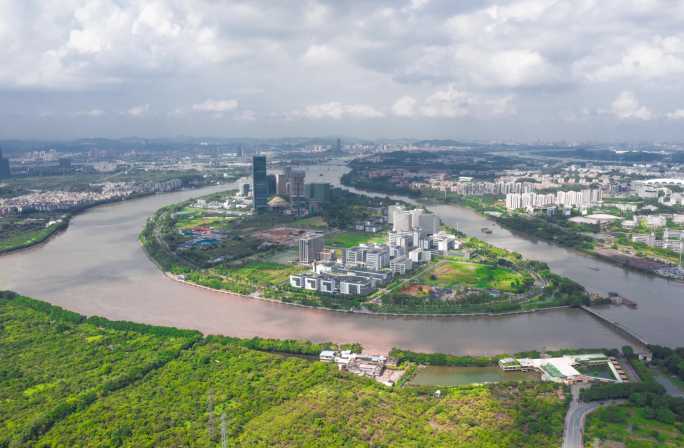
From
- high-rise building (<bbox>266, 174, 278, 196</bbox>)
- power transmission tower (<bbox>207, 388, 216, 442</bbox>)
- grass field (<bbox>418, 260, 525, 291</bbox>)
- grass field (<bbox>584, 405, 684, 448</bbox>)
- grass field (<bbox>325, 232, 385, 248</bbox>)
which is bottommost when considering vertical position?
grass field (<bbox>584, 405, 684, 448</bbox>)

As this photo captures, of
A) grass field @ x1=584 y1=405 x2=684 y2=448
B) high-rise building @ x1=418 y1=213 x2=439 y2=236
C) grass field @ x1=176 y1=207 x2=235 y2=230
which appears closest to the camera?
grass field @ x1=584 y1=405 x2=684 y2=448

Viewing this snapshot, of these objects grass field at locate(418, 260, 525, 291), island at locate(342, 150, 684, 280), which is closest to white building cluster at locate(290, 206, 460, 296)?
grass field at locate(418, 260, 525, 291)

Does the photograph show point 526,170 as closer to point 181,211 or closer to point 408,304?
point 181,211

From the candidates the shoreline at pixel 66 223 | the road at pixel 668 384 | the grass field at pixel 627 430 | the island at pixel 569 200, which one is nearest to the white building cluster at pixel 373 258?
the island at pixel 569 200

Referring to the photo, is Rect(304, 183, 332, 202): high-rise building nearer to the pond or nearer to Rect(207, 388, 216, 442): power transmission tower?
the pond

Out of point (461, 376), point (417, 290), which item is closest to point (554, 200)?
point (417, 290)

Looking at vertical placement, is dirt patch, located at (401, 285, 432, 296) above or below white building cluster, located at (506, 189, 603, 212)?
below

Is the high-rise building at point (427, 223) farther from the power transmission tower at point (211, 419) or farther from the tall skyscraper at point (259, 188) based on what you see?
the power transmission tower at point (211, 419)
